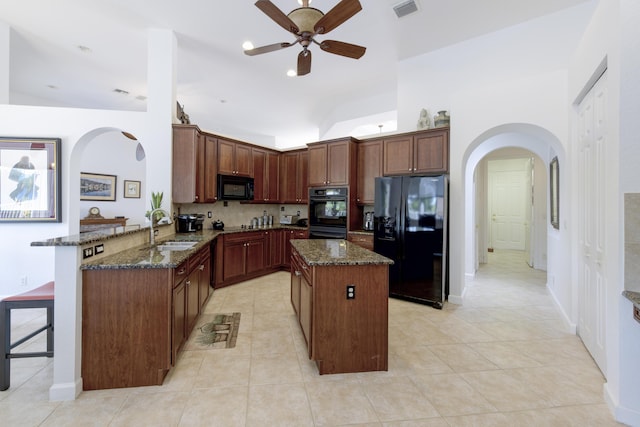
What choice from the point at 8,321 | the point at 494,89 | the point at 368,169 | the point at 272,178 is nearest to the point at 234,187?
the point at 272,178

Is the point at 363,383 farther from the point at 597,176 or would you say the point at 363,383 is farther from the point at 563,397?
the point at 597,176

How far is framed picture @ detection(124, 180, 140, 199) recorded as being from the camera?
6.85 meters

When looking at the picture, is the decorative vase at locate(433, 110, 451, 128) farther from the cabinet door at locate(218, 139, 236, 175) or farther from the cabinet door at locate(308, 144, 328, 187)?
the cabinet door at locate(218, 139, 236, 175)

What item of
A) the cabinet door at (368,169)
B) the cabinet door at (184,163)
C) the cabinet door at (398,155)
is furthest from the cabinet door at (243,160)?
the cabinet door at (398,155)

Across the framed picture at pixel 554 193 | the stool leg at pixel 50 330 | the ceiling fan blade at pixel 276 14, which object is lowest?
the stool leg at pixel 50 330

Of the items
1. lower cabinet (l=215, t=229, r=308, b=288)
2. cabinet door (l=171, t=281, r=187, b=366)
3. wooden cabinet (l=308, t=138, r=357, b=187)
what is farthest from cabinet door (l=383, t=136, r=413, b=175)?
cabinet door (l=171, t=281, r=187, b=366)

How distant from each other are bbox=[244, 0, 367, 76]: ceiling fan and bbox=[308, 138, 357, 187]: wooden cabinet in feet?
6.21

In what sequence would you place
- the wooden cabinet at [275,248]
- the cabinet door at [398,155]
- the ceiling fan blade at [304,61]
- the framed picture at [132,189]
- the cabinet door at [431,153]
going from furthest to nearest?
1. the framed picture at [132,189]
2. the wooden cabinet at [275,248]
3. the cabinet door at [398,155]
4. the cabinet door at [431,153]
5. the ceiling fan blade at [304,61]

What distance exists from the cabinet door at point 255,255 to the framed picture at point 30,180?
2.58 m

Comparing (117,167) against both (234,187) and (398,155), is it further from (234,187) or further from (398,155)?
(398,155)

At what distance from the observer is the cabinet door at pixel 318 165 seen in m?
5.01

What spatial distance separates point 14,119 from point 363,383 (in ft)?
16.8

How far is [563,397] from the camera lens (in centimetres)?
192

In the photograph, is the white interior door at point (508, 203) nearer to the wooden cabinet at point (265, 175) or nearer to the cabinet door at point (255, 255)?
the wooden cabinet at point (265, 175)
